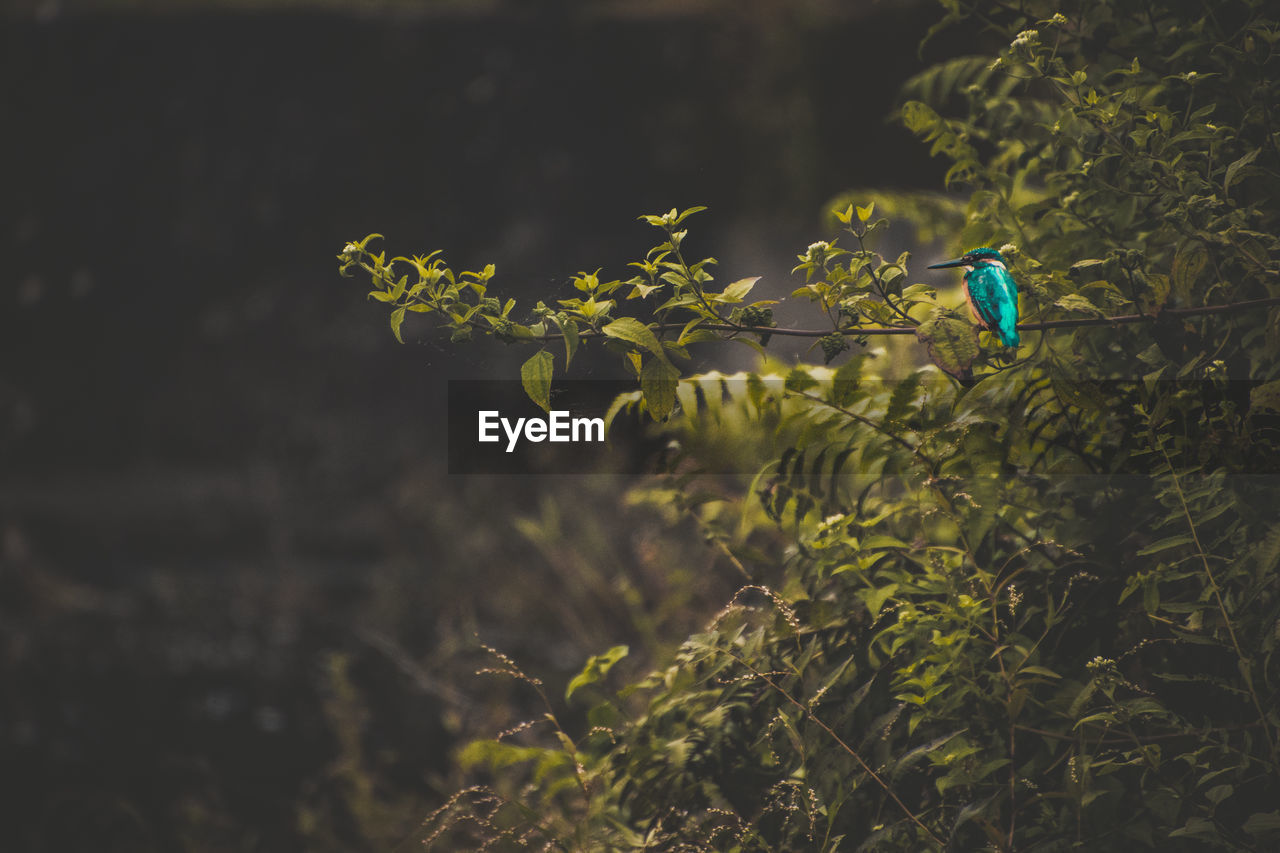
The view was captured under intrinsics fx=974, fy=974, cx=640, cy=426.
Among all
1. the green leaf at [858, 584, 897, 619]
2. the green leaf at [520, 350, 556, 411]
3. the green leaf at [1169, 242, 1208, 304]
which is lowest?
the green leaf at [858, 584, 897, 619]

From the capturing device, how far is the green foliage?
1187 mm

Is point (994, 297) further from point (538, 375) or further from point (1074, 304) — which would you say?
point (538, 375)

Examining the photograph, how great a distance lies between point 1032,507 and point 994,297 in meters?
0.42

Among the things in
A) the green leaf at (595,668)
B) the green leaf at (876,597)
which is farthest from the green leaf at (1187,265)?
the green leaf at (595,668)

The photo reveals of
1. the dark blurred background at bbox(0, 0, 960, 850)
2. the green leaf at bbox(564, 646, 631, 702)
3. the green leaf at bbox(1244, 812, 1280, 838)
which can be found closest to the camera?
the green leaf at bbox(1244, 812, 1280, 838)

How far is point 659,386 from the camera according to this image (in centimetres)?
118

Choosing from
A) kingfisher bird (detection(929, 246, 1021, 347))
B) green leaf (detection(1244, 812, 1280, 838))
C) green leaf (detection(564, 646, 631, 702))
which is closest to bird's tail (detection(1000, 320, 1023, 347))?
kingfisher bird (detection(929, 246, 1021, 347))

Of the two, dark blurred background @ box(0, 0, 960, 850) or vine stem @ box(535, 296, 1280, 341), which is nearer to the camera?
vine stem @ box(535, 296, 1280, 341)

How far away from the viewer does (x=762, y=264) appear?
13.5 ft

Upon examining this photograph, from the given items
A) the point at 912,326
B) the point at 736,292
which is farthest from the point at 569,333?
the point at 912,326

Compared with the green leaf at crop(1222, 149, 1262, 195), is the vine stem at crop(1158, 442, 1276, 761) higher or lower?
lower

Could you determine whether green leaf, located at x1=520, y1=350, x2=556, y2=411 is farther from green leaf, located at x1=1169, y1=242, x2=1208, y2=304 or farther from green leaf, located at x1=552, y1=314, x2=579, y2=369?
green leaf, located at x1=1169, y1=242, x2=1208, y2=304

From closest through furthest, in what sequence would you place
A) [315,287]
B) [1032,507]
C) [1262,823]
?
[1262,823] → [1032,507] → [315,287]

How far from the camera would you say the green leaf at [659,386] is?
3.86ft
